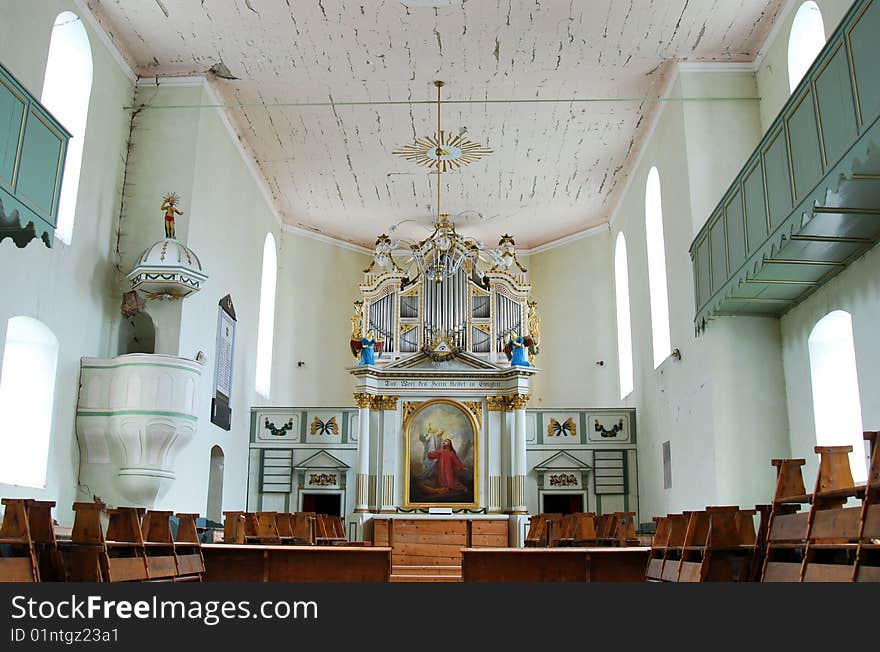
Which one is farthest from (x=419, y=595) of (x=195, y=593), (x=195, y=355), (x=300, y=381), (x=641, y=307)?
(x=300, y=381)

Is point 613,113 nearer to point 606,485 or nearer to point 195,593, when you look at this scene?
point 606,485

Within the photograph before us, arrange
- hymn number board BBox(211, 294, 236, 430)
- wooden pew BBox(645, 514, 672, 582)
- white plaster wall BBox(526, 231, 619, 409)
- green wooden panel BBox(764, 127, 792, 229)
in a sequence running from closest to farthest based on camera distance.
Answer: wooden pew BBox(645, 514, 672, 582) → green wooden panel BBox(764, 127, 792, 229) → hymn number board BBox(211, 294, 236, 430) → white plaster wall BBox(526, 231, 619, 409)

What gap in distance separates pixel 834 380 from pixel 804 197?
3.00 m

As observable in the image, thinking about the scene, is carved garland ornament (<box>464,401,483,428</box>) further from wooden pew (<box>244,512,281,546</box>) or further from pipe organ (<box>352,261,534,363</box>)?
wooden pew (<box>244,512,281,546</box>)

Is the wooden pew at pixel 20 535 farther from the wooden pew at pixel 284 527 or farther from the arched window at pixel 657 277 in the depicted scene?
the arched window at pixel 657 277

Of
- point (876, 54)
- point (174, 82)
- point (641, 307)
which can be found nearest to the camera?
point (876, 54)

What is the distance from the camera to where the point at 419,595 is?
2.77m

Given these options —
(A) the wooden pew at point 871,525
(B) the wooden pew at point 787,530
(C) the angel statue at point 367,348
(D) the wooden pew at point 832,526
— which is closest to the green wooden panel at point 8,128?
(B) the wooden pew at point 787,530

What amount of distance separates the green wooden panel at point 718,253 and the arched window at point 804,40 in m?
2.03

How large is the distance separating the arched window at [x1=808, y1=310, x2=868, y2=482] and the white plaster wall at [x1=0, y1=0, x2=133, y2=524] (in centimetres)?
937

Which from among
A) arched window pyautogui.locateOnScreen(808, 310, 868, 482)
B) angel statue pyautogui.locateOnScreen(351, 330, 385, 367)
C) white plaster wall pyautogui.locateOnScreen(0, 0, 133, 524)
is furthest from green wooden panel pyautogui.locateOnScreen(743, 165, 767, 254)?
angel statue pyautogui.locateOnScreen(351, 330, 385, 367)

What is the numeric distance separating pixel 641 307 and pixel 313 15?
7891mm

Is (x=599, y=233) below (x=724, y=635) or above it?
above

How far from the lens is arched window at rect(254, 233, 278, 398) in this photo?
1900cm
